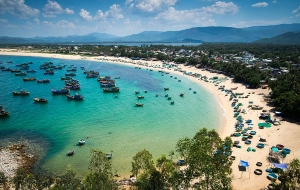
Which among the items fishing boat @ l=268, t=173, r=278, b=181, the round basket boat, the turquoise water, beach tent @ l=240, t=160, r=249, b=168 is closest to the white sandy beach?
the round basket boat

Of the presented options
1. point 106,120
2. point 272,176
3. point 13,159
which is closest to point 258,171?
point 272,176

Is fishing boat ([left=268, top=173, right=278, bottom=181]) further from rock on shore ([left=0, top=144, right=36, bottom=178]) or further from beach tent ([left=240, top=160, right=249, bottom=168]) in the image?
rock on shore ([left=0, top=144, right=36, bottom=178])

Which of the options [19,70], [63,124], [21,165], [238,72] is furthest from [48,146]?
[19,70]

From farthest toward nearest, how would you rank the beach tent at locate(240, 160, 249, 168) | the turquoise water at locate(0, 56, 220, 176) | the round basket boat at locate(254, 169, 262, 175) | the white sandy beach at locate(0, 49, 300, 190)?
the turquoise water at locate(0, 56, 220, 176)
the beach tent at locate(240, 160, 249, 168)
the round basket boat at locate(254, 169, 262, 175)
the white sandy beach at locate(0, 49, 300, 190)

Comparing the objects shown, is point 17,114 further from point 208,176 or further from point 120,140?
point 208,176

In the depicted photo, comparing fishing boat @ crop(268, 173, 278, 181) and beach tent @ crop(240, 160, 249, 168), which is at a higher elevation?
beach tent @ crop(240, 160, 249, 168)

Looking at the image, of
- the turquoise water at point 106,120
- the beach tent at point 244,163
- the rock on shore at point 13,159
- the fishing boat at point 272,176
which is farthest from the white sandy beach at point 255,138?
the rock on shore at point 13,159

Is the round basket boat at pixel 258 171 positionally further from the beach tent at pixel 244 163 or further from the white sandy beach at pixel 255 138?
the beach tent at pixel 244 163

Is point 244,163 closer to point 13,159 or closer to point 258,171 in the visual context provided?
point 258,171
